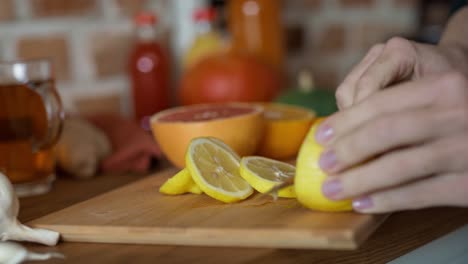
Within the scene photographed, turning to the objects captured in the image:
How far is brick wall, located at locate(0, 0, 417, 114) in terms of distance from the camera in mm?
1373

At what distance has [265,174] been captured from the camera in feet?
2.63

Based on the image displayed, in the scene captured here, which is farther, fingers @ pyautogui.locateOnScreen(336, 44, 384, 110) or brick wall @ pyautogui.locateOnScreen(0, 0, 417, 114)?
brick wall @ pyautogui.locateOnScreen(0, 0, 417, 114)

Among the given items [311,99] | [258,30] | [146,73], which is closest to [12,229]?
[311,99]

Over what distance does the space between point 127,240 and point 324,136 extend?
0.75 feet

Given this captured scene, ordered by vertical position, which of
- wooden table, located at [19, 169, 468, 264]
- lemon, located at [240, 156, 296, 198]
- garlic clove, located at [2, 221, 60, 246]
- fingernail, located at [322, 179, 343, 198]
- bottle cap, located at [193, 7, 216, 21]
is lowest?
wooden table, located at [19, 169, 468, 264]

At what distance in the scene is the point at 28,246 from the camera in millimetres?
726

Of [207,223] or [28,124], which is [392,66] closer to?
[207,223]

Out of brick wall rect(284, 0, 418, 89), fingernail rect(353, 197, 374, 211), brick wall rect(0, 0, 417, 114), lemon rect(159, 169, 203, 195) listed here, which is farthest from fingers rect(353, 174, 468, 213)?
brick wall rect(284, 0, 418, 89)

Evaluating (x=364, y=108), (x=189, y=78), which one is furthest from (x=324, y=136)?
(x=189, y=78)

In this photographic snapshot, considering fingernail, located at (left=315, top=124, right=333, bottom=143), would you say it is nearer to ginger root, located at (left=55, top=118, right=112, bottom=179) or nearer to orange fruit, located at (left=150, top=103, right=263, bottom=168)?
orange fruit, located at (left=150, top=103, right=263, bottom=168)

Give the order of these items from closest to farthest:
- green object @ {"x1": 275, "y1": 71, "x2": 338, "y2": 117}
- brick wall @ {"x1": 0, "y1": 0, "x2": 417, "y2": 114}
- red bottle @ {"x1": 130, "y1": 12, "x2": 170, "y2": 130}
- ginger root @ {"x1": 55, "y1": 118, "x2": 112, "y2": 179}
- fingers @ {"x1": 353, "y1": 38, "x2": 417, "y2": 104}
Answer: fingers @ {"x1": 353, "y1": 38, "x2": 417, "y2": 104} → ginger root @ {"x1": 55, "y1": 118, "x2": 112, "y2": 179} → green object @ {"x1": 275, "y1": 71, "x2": 338, "y2": 117} → brick wall @ {"x1": 0, "y1": 0, "x2": 417, "y2": 114} → red bottle @ {"x1": 130, "y1": 12, "x2": 170, "y2": 130}

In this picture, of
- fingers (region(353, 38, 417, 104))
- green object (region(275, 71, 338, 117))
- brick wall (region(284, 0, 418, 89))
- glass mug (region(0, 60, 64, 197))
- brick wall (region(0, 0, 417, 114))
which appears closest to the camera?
fingers (region(353, 38, 417, 104))

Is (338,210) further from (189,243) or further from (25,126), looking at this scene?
(25,126)

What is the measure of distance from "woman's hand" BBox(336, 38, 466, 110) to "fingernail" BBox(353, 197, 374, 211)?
0.13 metres
